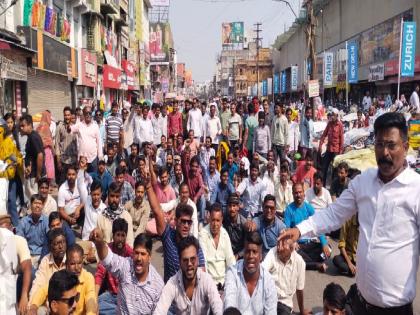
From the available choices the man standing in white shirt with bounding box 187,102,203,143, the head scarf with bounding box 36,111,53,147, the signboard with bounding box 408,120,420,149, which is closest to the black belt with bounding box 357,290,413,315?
the head scarf with bounding box 36,111,53,147

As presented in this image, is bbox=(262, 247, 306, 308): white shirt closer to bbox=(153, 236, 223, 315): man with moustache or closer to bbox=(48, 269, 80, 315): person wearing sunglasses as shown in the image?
bbox=(153, 236, 223, 315): man with moustache

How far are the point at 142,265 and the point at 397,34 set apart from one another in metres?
25.4

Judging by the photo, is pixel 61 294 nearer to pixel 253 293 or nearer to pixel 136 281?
pixel 136 281

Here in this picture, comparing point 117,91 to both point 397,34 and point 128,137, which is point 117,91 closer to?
point 397,34

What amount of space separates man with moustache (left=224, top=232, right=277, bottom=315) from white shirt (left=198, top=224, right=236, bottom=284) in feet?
4.44

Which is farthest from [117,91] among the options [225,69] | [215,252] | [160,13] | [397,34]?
[225,69]

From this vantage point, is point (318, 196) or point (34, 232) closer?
point (34, 232)

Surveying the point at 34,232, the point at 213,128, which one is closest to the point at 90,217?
the point at 34,232

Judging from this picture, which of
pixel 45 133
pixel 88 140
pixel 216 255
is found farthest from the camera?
pixel 45 133

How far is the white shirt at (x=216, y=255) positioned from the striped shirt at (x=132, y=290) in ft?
4.06

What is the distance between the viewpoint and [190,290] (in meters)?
3.85

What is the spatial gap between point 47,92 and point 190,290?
15094mm

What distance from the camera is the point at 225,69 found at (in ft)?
431

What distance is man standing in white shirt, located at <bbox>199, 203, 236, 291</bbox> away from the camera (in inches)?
209
